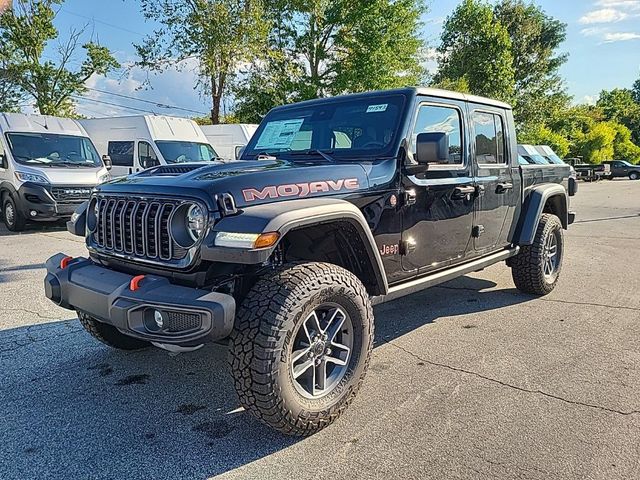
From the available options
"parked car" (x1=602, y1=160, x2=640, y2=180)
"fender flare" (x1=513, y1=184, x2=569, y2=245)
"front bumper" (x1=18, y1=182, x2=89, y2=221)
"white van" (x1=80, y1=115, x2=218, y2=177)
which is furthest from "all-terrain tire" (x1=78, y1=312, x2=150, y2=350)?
"parked car" (x1=602, y1=160, x2=640, y2=180)

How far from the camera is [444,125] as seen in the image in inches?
160

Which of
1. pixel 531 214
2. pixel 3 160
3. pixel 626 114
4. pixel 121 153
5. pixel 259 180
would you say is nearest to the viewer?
pixel 259 180

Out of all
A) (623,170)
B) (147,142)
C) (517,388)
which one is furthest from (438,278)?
(623,170)

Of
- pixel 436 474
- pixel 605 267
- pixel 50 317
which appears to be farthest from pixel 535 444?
pixel 605 267

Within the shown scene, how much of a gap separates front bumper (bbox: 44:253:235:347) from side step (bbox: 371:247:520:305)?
119cm

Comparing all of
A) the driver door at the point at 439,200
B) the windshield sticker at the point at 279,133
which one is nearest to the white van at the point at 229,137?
the windshield sticker at the point at 279,133

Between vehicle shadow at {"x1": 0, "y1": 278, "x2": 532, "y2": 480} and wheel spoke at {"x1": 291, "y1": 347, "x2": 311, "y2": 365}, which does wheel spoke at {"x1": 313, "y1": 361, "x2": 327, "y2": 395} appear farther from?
vehicle shadow at {"x1": 0, "y1": 278, "x2": 532, "y2": 480}

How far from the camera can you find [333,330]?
3.00 m

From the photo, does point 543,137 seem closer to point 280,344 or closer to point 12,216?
point 12,216

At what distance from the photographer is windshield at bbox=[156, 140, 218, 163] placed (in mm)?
12961

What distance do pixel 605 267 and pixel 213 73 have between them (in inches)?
634

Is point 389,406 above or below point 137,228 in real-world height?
below

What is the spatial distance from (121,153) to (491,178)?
11.3 metres

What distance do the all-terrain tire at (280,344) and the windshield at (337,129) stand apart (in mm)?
1186
